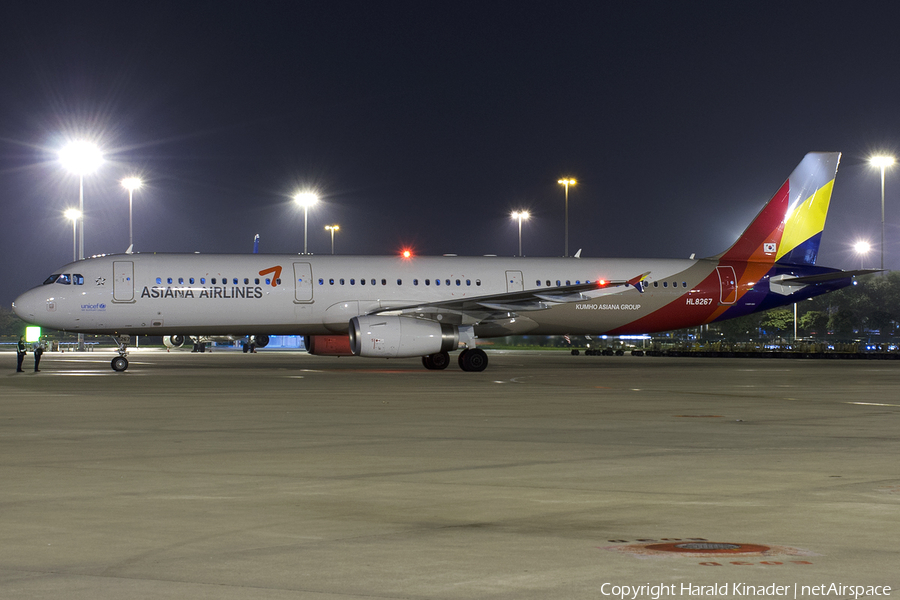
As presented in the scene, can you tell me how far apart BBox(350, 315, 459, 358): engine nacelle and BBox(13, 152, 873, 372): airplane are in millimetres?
33

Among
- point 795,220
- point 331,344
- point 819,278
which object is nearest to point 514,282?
point 331,344

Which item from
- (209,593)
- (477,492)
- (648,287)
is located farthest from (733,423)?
(648,287)

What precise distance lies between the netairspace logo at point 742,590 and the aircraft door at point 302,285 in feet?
82.3

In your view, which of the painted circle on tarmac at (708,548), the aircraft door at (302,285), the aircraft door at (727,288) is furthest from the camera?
the aircraft door at (727,288)

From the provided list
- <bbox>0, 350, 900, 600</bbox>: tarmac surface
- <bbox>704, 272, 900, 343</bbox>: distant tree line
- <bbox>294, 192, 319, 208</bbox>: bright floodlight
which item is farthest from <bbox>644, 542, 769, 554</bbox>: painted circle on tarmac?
<bbox>704, 272, 900, 343</bbox>: distant tree line

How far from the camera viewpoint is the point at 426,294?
102 feet

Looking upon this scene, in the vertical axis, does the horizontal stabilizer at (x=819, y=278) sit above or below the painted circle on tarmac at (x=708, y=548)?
above

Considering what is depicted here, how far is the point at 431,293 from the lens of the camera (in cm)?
3103

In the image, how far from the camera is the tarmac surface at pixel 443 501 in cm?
542

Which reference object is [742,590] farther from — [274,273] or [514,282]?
[514,282]

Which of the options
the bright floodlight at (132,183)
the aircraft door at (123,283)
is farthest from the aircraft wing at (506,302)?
the bright floodlight at (132,183)

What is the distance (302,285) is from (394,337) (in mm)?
4342

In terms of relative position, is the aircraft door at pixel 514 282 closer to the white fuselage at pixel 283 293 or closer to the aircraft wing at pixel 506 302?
the white fuselage at pixel 283 293

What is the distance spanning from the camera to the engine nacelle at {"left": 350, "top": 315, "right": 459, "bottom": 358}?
27.0 meters
